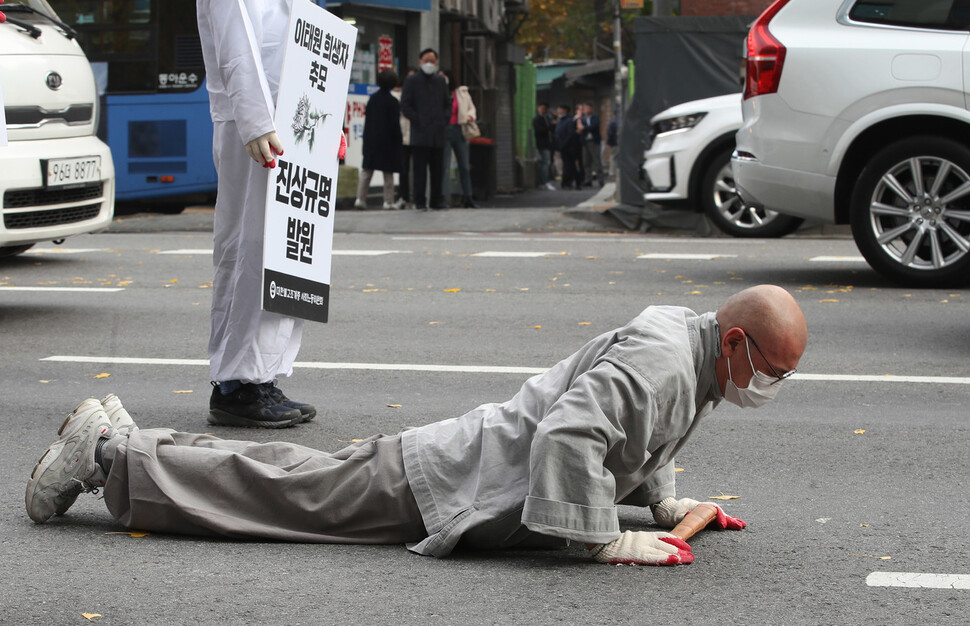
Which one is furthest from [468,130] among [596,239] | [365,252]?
[365,252]

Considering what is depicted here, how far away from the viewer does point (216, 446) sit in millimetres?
3738

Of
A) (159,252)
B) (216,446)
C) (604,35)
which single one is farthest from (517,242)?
(604,35)

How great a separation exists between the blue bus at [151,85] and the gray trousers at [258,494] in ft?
43.6

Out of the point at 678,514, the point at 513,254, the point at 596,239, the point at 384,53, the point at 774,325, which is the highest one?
the point at 774,325

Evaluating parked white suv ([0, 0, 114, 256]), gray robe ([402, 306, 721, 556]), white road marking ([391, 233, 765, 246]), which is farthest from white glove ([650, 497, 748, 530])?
white road marking ([391, 233, 765, 246])

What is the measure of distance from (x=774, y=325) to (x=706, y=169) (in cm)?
987

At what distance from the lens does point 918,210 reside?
8.75 m

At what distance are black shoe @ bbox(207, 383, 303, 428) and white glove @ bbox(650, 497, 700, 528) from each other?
5.90ft

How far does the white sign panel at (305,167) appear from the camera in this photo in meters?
4.87

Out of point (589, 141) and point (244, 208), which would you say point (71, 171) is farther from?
point (589, 141)

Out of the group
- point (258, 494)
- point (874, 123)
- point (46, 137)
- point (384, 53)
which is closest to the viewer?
point (258, 494)

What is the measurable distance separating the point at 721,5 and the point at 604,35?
132ft

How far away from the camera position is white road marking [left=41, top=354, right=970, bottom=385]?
6.07 metres

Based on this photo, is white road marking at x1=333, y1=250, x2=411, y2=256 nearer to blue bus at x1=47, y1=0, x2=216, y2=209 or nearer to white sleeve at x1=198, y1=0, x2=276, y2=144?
blue bus at x1=47, y1=0, x2=216, y2=209
